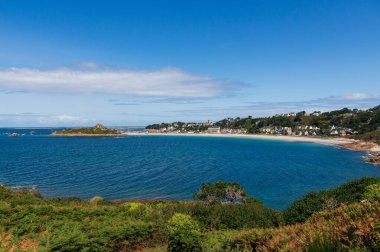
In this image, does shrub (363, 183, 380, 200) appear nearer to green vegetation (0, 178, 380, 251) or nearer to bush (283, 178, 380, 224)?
green vegetation (0, 178, 380, 251)

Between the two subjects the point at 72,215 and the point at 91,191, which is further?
the point at 91,191

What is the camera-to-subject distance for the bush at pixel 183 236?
13891mm

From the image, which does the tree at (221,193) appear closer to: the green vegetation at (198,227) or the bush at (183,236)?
the green vegetation at (198,227)

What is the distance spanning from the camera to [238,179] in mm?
63281

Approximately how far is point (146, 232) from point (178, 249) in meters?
3.36

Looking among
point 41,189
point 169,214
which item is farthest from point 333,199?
point 41,189

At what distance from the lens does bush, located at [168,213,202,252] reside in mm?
13891

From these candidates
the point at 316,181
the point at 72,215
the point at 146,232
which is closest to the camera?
the point at 146,232

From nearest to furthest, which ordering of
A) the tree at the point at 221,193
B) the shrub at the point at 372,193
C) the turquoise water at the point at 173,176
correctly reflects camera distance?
the shrub at the point at 372,193, the tree at the point at 221,193, the turquoise water at the point at 173,176

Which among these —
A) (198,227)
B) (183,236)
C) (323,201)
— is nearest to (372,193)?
(323,201)

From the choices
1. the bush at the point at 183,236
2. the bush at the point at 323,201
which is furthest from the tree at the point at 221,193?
the bush at the point at 183,236

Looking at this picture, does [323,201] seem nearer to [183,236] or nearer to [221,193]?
[221,193]

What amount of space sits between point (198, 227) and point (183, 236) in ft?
6.31

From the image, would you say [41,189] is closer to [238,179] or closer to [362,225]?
[238,179]
